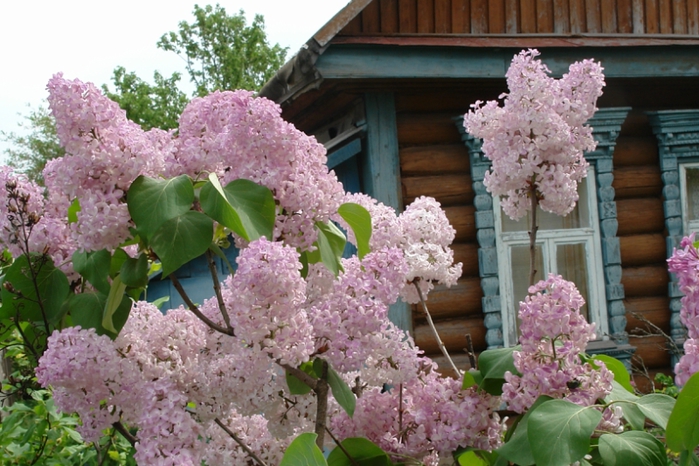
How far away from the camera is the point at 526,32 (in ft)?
16.2

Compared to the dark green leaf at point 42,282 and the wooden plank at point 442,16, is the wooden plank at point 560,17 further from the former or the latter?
the dark green leaf at point 42,282

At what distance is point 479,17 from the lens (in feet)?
15.9

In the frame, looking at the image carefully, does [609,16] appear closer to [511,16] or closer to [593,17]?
[593,17]

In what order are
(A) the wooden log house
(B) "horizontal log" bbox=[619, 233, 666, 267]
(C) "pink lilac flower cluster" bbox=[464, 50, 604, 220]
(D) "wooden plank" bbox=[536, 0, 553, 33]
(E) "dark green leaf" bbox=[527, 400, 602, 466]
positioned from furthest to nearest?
(D) "wooden plank" bbox=[536, 0, 553, 33], (B) "horizontal log" bbox=[619, 233, 666, 267], (A) the wooden log house, (C) "pink lilac flower cluster" bbox=[464, 50, 604, 220], (E) "dark green leaf" bbox=[527, 400, 602, 466]

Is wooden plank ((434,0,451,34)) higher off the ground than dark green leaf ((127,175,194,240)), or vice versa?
wooden plank ((434,0,451,34))

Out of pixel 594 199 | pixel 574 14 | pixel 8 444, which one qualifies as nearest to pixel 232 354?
pixel 8 444

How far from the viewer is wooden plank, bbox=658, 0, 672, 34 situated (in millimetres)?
5234

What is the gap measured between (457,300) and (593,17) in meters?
2.26

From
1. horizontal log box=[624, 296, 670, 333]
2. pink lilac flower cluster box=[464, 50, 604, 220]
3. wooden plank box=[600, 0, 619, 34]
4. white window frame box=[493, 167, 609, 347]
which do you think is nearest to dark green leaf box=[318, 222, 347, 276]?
pink lilac flower cluster box=[464, 50, 604, 220]

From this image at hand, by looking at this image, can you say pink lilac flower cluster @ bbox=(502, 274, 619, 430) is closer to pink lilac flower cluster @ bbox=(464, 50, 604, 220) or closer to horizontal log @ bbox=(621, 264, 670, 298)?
pink lilac flower cluster @ bbox=(464, 50, 604, 220)

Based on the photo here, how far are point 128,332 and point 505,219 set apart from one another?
365 cm

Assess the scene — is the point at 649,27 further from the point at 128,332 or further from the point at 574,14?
the point at 128,332

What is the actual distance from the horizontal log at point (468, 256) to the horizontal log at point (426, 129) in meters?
0.67

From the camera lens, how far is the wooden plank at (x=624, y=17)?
5133 millimetres
